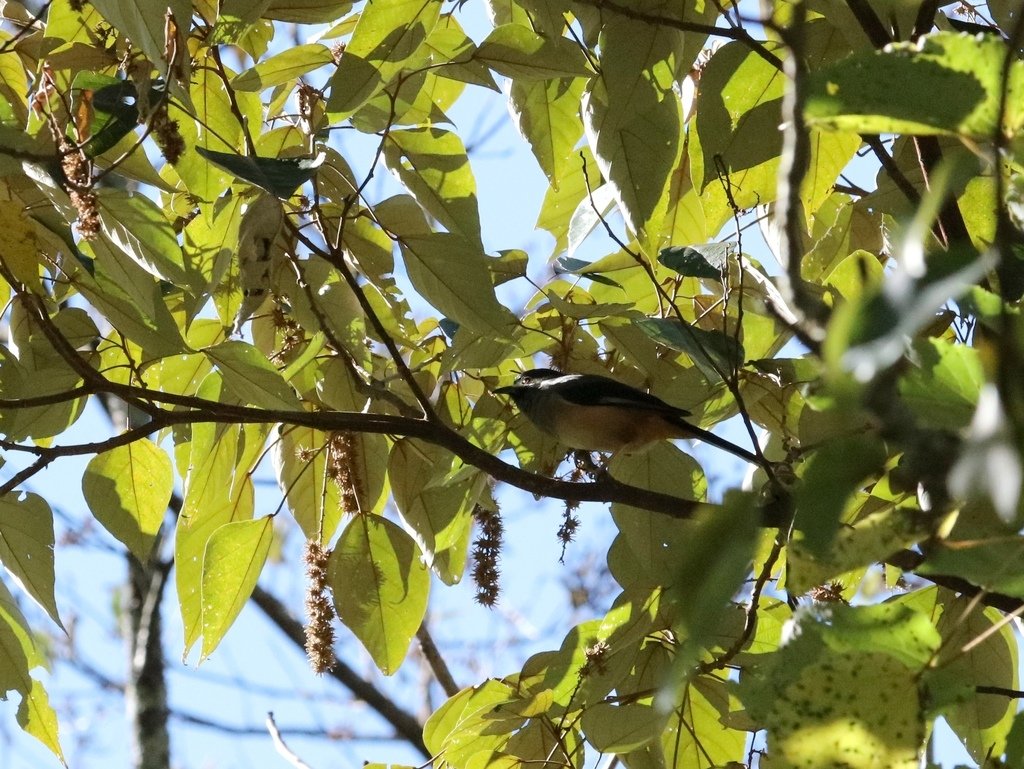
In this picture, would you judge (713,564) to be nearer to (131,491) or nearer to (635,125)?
(635,125)

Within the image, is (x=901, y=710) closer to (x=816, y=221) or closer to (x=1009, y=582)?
(x=1009, y=582)

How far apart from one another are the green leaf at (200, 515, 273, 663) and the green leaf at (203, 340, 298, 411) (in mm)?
381

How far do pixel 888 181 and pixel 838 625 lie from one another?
52.5 inches

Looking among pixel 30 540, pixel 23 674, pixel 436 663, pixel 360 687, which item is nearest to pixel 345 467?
pixel 30 540

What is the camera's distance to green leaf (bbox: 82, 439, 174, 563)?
239cm

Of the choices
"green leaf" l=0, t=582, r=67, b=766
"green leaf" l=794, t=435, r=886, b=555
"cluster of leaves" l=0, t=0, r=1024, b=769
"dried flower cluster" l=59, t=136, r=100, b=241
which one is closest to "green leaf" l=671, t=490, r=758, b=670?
"green leaf" l=794, t=435, r=886, b=555

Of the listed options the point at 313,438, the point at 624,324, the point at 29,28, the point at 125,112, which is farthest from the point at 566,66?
the point at 29,28

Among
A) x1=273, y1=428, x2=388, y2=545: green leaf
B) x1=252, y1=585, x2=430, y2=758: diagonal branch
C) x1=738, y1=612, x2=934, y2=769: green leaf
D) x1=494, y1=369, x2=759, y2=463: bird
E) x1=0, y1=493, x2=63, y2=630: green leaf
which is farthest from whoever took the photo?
x1=252, y1=585, x2=430, y2=758: diagonal branch

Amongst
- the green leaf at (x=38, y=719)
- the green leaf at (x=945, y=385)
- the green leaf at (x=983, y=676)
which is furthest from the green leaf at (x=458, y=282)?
the green leaf at (x=38, y=719)

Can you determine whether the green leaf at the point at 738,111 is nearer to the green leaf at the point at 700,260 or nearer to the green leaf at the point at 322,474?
the green leaf at the point at 700,260

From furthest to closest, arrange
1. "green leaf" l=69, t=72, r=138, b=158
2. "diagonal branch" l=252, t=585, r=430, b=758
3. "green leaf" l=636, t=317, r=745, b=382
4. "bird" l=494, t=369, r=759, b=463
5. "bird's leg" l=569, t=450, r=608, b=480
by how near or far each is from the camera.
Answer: "diagonal branch" l=252, t=585, r=430, b=758, "bird" l=494, t=369, r=759, b=463, "bird's leg" l=569, t=450, r=608, b=480, "green leaf" l=69, t=72, r=138, b=158, "green leaf" l=636, t=317, r=745, b=382

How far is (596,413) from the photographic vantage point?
375cm

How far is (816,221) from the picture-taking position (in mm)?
2838

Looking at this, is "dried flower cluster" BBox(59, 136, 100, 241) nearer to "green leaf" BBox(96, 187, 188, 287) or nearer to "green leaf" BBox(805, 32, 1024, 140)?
"green leaf" BBox(96, 187, 188, 287)
